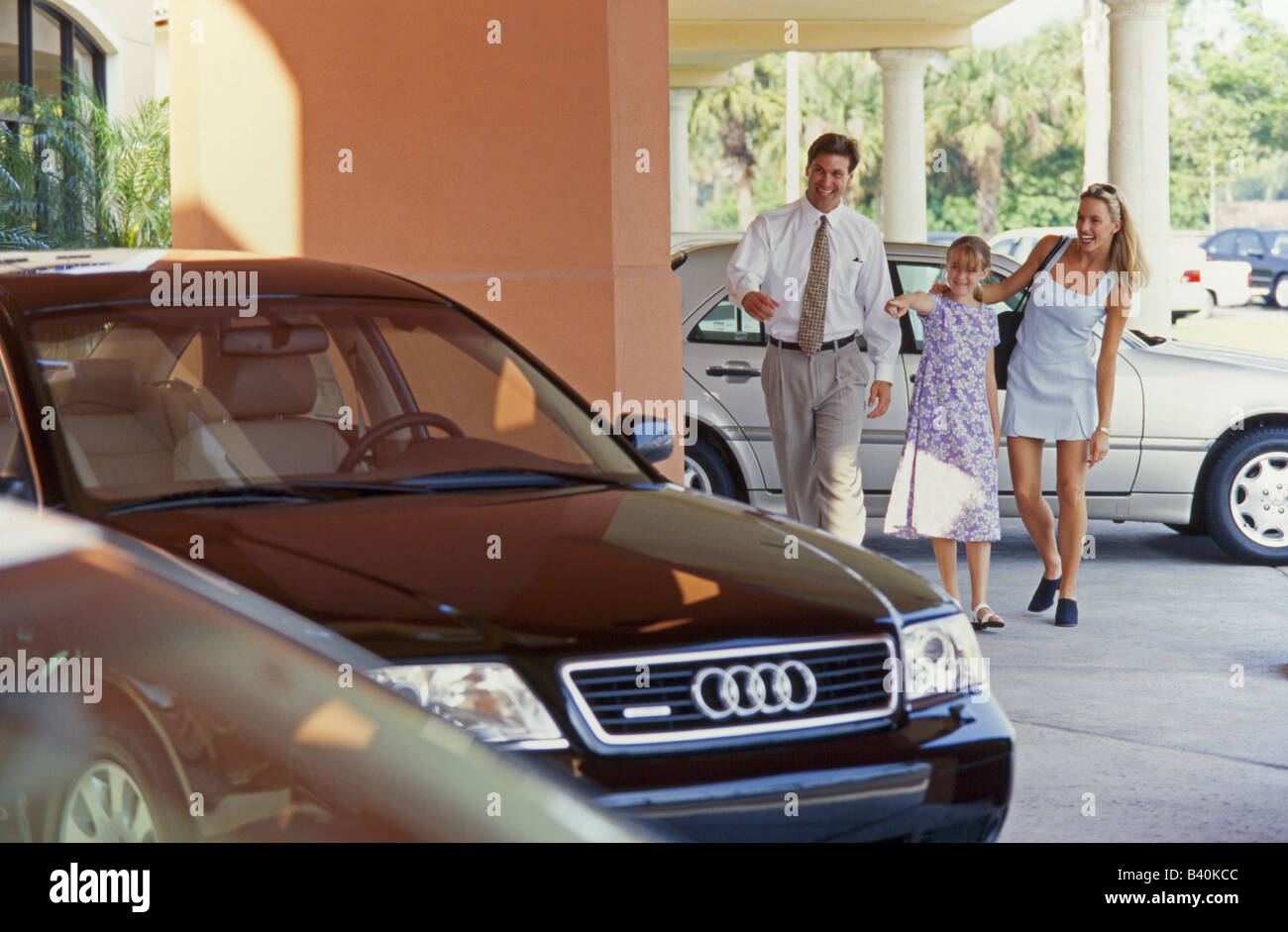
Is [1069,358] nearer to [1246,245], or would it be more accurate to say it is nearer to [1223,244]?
[1246,245]

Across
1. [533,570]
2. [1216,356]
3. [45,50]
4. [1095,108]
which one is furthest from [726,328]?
[1095,108]

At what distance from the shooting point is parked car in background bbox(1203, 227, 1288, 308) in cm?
3375

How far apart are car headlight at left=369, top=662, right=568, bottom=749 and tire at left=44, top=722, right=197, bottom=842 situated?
1.36ft

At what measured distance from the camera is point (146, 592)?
310cm

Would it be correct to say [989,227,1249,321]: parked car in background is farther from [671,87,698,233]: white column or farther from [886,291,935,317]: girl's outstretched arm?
[886,291,935,317]: girl's outstretched arm

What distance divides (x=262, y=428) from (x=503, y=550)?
3.48 feet

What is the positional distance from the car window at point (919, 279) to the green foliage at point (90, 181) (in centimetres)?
842

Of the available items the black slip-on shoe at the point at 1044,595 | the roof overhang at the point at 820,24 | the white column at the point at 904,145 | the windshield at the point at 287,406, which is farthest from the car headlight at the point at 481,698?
the white column at the point at 904,145

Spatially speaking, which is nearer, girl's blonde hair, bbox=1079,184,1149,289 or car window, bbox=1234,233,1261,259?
girl's blonde hair, bbox=1079,184,1149,289

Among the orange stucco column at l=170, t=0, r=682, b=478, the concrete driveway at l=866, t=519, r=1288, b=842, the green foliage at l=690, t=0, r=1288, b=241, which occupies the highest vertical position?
the green foliage at l=690, t=0, r=1288, b=241

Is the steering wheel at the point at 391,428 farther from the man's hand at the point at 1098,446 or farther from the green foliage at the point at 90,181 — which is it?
the green foliage at the point at 90,181

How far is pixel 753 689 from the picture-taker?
10.0 ft

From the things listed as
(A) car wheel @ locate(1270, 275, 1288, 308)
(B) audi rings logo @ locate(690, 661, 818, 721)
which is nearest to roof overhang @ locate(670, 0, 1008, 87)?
(B) audi rings logo @ locate(690, 661, 818, 721)

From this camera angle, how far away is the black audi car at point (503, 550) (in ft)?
9.57
